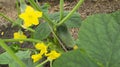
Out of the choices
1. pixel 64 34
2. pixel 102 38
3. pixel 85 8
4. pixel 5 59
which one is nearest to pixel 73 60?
pixel 102 38

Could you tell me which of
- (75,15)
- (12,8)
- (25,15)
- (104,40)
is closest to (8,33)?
(12,8)

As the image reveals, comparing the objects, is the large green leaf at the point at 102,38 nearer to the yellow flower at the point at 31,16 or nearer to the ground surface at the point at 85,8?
the yellow flower at the point at 31,16

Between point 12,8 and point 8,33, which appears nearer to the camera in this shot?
point 8,33

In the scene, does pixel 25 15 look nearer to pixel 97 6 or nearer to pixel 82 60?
pixel 82 60

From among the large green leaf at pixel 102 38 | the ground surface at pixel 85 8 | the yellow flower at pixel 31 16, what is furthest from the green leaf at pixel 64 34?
the ground surface at pixel 85 8

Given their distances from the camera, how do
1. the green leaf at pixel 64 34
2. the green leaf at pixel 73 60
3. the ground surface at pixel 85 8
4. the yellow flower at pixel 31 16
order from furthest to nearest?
the ground surface at pixel 85 8
the green leaf at pixel 64 34
the yellow flower at pixel 31 16
the green leaf at pixel 73 60

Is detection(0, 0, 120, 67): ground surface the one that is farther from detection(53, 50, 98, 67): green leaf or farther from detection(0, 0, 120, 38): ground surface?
detection(53, 50, 98, 67): green leaf
